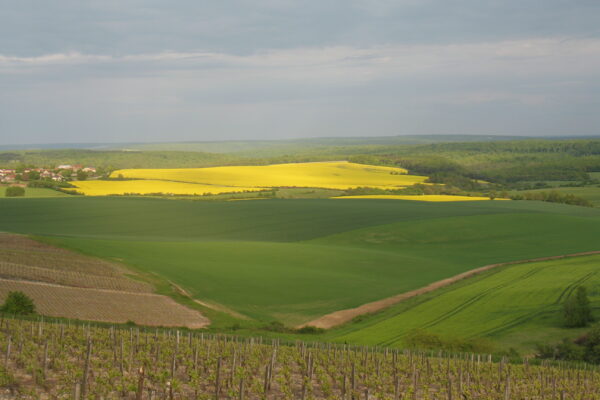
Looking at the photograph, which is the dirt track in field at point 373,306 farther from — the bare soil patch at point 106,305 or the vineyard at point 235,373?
the vineyard at point 235,373

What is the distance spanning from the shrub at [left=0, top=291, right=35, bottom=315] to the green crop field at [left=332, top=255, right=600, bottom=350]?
16.0 m

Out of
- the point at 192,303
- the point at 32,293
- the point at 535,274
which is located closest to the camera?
the point at 32,293

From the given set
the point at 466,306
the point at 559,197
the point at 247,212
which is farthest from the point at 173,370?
the point at 559,197

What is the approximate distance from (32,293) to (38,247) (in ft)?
46.7

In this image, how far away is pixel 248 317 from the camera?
3862cm

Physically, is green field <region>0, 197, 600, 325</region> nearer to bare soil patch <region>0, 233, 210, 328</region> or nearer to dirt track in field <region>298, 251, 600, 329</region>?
dirt track in field <region>298, 251, 600, 329</region>

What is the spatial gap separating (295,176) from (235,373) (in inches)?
4590

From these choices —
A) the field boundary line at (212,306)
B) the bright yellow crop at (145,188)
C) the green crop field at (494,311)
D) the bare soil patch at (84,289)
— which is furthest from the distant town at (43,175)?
the green crop field at (494,311)

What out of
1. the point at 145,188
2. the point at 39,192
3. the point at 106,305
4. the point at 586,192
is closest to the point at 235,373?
the point at 106,305

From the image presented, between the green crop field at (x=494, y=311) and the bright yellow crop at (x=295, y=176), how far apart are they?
228ft

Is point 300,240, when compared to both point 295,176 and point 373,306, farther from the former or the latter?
point 295,176

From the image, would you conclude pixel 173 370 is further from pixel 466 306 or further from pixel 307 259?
pixel 307 259

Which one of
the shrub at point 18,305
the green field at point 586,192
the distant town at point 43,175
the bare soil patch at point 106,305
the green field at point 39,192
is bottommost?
the bare soil patch at point 106,305

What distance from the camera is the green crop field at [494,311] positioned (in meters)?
34.2
